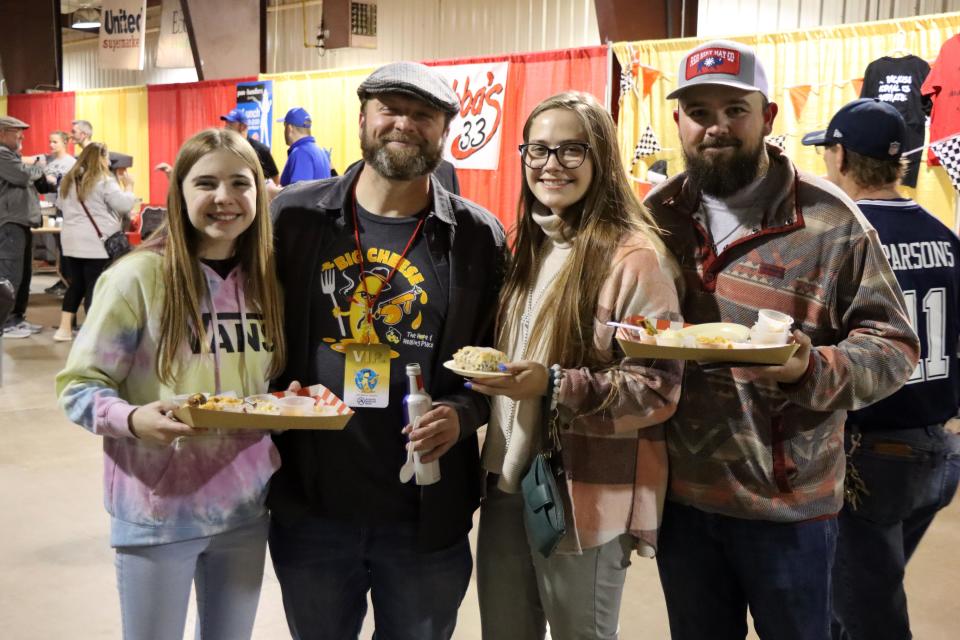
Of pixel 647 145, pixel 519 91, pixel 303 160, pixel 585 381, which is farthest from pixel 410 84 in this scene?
pixel 519 91

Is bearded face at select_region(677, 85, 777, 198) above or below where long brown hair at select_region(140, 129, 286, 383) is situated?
above

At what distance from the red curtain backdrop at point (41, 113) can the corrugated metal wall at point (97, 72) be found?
3245mm

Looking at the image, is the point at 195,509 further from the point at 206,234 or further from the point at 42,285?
the point at 42,285

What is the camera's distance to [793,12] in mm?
7984

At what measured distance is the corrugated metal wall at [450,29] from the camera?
34.7ft

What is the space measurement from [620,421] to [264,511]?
2.98 ft

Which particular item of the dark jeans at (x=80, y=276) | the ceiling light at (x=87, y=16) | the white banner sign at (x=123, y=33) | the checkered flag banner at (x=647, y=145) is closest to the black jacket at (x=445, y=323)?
the checkered flag banner at (x=647, y=145)

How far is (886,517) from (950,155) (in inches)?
168

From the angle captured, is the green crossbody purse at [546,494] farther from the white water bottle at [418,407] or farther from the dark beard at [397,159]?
the dark beard at [397,159]

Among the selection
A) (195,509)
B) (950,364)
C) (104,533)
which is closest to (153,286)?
(195,509)

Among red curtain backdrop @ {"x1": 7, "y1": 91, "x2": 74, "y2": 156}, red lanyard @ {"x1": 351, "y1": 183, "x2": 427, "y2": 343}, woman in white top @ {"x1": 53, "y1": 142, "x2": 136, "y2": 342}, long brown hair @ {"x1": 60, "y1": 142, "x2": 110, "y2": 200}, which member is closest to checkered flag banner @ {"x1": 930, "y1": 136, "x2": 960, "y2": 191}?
red lanyard @ {"x1": 351, "y1": 183, "x2": 427, "y2": 343}

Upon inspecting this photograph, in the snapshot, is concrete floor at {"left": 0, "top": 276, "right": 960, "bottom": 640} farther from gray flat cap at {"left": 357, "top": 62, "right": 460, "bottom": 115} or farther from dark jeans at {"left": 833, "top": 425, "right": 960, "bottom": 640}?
gray flat cap at {"left": 357, "top": 62, "right": 460, "bottom": 115}

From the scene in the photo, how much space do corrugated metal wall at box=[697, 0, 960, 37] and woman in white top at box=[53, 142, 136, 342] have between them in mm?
5846

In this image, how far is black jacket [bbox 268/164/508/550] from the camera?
85.8 inches
